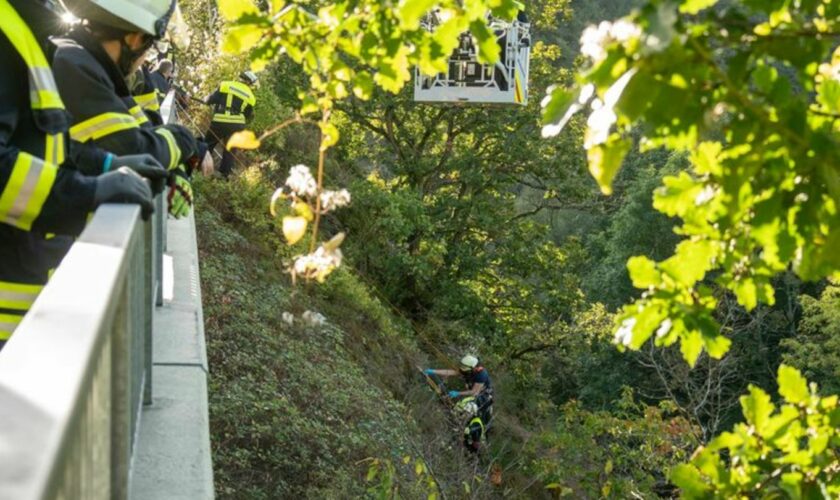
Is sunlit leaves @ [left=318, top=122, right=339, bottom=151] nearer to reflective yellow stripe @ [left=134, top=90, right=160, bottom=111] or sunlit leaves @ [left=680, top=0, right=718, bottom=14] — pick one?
sunlit leaves @ [left=680, top=0, right=718, bottom=14]

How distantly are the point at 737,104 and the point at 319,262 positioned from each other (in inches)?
55.3

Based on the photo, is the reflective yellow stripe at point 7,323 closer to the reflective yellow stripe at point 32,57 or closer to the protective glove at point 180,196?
the reflective yellow stripe at point 32,57

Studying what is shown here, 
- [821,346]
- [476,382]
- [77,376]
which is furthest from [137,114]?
[821,346]

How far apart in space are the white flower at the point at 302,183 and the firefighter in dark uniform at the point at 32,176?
0.46 meters

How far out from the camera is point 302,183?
3334 millimetres

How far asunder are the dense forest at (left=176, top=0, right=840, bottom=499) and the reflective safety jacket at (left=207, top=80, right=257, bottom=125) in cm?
67

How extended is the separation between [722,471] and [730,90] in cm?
130

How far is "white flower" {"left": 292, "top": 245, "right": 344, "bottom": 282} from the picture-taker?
10.2 feet

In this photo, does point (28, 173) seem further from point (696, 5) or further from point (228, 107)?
point (228, 107)

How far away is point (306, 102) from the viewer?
3.39 metres

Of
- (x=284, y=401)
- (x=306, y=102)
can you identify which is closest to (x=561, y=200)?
(x=284, y=401)

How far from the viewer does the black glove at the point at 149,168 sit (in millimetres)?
3484

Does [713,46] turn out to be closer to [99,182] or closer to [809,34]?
[809,34]

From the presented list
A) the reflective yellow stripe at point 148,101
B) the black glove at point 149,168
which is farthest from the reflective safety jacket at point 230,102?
the black glove at point 149,168
